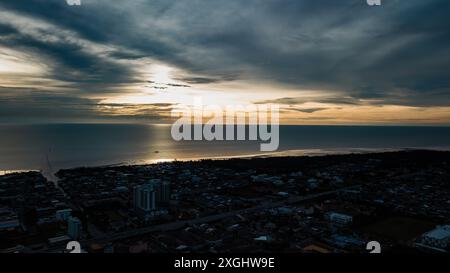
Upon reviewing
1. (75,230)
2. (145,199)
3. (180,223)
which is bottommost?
(180,223)

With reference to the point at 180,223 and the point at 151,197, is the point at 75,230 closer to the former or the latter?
the point at 151,197

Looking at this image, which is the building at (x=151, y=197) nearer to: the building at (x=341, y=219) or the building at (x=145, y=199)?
the building at (x=145, y=199)

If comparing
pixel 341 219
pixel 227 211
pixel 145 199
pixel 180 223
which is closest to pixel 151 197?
pixel 145 199

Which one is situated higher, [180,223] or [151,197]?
[151,197]

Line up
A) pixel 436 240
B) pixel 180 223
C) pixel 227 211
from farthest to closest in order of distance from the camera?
pixel 227 211, pixel 180 223, pixel 436 240

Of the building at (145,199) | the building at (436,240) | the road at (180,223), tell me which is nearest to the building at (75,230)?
the road at (180,223)

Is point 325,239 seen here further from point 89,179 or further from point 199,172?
point 89,179
